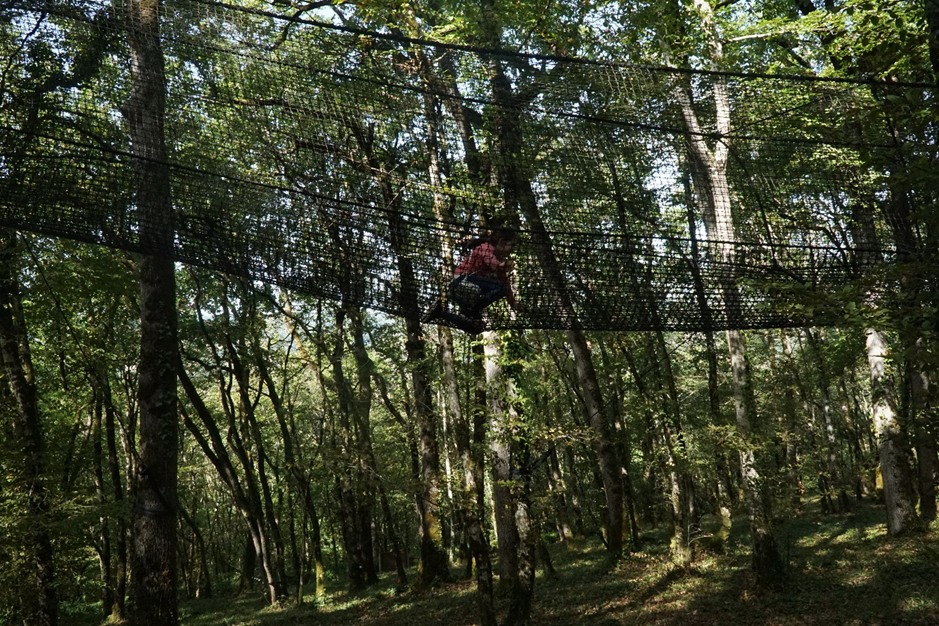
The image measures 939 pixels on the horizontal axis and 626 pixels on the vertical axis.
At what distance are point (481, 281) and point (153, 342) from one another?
247 cm

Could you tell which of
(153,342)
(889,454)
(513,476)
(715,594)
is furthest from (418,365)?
(889,454)

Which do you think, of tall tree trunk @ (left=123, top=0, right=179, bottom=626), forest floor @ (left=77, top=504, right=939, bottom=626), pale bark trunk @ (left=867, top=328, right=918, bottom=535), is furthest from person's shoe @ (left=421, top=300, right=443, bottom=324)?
pale bark trunk @ (left=867, top=328, right=918, bottom=535)

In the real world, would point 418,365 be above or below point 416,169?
below

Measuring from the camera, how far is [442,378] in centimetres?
934

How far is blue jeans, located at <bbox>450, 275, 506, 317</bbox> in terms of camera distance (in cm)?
425

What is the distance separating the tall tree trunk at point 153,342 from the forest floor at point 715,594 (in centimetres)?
434

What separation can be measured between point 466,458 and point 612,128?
4845 mm

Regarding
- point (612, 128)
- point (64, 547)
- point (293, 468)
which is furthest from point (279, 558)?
point (612, 128)

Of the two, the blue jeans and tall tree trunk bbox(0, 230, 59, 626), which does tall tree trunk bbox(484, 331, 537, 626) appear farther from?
tall tree trunk bbox(0, 230, 59, 626)

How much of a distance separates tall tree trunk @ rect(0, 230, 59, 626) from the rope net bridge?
14.4 ft

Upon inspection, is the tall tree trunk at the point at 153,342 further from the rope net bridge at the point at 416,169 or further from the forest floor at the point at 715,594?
the forest floor at the point at 715,594

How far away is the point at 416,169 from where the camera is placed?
14.9 feet

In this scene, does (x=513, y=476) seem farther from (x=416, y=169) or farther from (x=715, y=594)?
(x=715, y=594)

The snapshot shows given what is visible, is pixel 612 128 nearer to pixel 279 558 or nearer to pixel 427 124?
pixel 427 124
